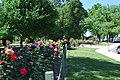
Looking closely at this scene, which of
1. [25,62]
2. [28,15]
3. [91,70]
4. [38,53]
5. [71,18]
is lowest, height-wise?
[91,70]

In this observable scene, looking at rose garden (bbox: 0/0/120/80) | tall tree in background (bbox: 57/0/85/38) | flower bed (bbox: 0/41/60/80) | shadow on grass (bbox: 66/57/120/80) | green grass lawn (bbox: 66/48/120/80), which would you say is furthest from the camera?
tall tree in background (bbox: 57/0/85/38)

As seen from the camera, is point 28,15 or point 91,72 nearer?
point 91,72

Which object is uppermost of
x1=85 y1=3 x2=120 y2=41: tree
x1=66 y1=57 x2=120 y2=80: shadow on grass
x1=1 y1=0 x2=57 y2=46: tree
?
x1=85 y1=3 x2=120 y2=41: tree

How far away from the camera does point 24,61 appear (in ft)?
17.9

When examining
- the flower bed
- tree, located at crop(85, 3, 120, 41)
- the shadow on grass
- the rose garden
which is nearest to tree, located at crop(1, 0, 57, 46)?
the rose garden

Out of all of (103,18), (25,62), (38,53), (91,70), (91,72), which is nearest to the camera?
(25,62)

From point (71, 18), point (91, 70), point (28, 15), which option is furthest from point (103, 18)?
point (91, 70)

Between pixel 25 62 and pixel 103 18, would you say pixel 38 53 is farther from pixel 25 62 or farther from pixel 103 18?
pixel 103 18

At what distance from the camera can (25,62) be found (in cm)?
549

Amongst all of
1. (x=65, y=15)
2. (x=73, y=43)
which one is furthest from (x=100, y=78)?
(x=65, y=15)

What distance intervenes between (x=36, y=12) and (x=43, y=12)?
547 millimetres

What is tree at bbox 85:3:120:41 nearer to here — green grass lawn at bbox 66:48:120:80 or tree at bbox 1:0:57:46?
tree at bbox 1:0:57:46

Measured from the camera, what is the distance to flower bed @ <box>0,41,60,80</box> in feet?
16.4

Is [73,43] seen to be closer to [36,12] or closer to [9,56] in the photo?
[36,12]
